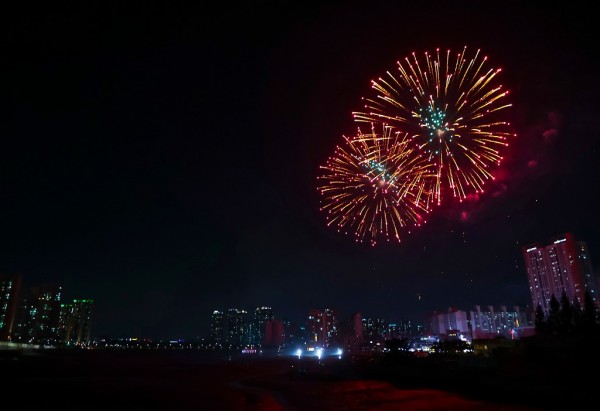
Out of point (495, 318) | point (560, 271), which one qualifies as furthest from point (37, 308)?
point (560, 271)

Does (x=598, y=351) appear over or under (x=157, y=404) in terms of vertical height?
over

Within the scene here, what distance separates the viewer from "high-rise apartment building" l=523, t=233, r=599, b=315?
116000 mm

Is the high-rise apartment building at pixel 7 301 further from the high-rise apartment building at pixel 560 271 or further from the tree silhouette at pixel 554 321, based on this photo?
the high-rise apartment building at pixel 560 271

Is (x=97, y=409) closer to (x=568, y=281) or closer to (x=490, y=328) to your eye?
(x=568, y=281)

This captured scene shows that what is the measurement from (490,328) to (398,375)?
141940 mm

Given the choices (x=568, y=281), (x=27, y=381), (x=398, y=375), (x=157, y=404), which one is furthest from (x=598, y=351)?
(x=568, y=281)

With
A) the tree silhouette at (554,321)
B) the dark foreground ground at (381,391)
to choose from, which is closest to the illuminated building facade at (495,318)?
the tree silhouette at (554,321)

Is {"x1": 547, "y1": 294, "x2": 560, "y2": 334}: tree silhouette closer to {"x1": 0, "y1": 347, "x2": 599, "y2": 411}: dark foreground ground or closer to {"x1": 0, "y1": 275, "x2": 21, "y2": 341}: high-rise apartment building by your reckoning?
{"x1": 0, "y1": 347, "x2": 599, "y2": 411}: dark foreground ground

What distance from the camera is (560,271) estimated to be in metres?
120

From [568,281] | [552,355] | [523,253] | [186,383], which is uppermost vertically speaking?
[523,253]

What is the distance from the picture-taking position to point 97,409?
3116 cm

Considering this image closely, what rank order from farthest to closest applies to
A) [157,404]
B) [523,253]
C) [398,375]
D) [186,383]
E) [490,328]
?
[490,328] < [523,253] < [186,383] < [398,375] < [157,404]

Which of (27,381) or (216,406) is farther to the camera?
(27,381)

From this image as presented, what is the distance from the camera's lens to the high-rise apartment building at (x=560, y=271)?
116m
